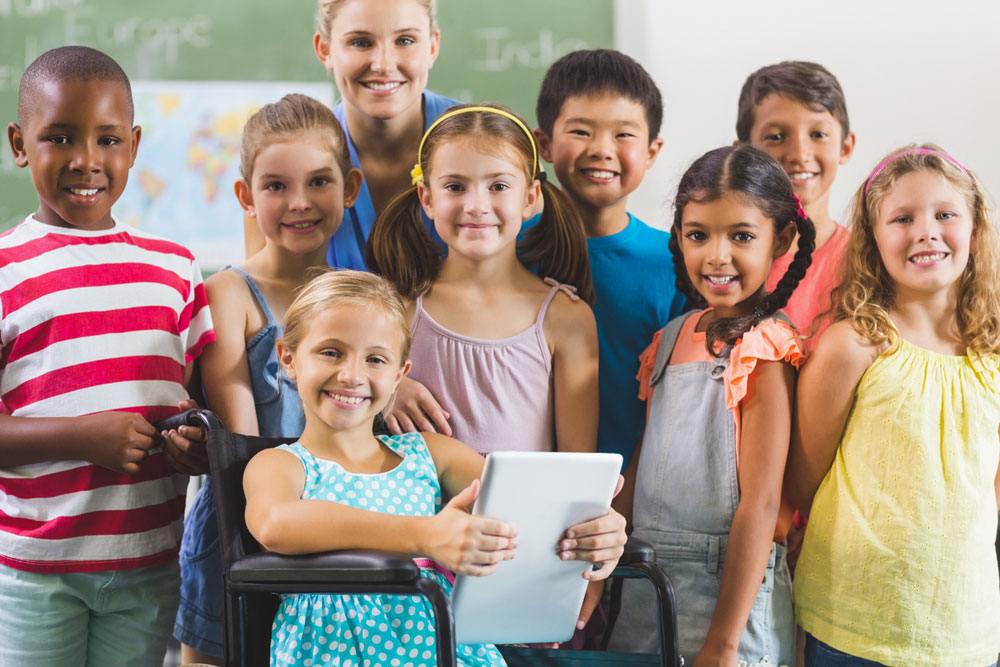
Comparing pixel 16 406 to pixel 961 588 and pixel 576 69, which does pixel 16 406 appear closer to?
pixel 576 69

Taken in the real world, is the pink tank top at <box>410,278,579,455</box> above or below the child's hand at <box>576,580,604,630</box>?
above

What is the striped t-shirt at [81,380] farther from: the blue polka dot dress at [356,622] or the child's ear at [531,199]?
the child's ear at [531,199]

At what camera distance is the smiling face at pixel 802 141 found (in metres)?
2.08

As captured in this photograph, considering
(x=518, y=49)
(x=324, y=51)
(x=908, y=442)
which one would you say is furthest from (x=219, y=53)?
(x=908, y=442)

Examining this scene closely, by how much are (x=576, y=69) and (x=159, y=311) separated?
38.0 inches

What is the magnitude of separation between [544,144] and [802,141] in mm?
578

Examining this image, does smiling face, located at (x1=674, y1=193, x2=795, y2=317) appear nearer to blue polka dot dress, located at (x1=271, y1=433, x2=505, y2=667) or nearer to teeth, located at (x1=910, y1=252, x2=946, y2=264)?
teeth, located at (x1=910, y1=252, x2=946, y2=264)

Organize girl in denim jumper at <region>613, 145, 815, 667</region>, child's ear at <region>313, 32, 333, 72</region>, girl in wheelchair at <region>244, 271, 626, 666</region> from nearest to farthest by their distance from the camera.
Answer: girl in wheelchair at <region>244, 271, 626, 666</region> → girl in denim jumper at <region>613, 145, 815, 667</region> → child's ear at <region>313, 32, 333, 72</region>

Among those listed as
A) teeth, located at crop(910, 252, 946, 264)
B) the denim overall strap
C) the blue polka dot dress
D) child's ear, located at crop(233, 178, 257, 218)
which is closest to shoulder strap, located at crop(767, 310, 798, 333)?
the denim overall strap

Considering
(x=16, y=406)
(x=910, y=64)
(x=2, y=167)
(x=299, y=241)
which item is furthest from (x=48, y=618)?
(x=910, y=64)

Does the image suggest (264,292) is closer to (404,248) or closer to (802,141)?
(404,248)

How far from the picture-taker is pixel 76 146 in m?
1.61

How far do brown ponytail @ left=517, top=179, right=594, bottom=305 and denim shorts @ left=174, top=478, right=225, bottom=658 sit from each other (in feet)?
2.53

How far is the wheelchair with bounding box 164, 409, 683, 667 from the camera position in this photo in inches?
45.7
